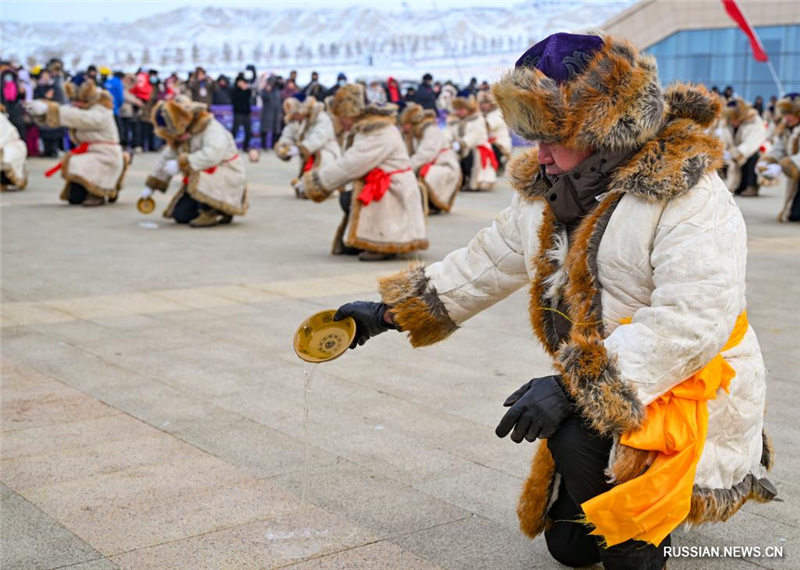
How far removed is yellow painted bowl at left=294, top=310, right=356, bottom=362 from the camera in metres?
3.13

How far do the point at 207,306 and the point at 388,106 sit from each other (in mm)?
2907

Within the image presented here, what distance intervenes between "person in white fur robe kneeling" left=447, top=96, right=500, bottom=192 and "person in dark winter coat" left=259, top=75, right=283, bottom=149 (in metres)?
8.43

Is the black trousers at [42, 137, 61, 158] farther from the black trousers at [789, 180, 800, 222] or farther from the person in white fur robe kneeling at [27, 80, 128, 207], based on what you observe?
the black trousers at [789, 180, 800, 222]

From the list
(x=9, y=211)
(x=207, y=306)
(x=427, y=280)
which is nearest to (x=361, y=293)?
(x=207, y=306)

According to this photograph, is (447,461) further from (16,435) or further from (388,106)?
(388,106)

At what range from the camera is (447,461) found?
Result: 13.1 feet

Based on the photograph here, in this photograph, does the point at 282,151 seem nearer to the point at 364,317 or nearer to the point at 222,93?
the point at 364,317

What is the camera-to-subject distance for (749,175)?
15266mm

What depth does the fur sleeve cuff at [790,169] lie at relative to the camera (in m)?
11.9

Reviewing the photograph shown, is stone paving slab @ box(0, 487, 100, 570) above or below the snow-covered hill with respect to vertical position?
below

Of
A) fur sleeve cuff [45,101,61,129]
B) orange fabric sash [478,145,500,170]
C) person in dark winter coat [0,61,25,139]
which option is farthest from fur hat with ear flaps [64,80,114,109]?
person in dark winter coat [0,61,25,139]

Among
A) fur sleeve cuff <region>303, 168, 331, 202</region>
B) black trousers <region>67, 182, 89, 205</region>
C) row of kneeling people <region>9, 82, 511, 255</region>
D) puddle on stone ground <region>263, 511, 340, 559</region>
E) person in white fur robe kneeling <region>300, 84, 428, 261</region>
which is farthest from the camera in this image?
black trousers <region>67, 182, 89, 205</region>

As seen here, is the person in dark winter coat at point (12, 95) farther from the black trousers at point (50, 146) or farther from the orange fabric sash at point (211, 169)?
the orange fabric sash at point (211, 169)

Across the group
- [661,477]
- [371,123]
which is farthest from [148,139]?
[661,477]
